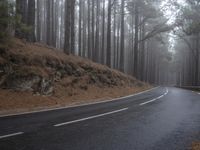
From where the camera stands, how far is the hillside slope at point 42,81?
14477mm

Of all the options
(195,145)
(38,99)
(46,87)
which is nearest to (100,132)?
(195,145)

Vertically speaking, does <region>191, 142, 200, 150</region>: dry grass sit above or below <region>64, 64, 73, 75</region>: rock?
below

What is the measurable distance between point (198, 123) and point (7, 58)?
10.7 metres

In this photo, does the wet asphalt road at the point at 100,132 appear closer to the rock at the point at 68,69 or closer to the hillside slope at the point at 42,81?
the hillside slope at the point at 42,81

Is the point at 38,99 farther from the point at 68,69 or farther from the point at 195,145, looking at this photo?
the point at 195,145

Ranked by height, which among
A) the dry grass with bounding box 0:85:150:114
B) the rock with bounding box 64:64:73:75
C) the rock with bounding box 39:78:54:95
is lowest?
the dry grass with bounding box 0:85:150:114

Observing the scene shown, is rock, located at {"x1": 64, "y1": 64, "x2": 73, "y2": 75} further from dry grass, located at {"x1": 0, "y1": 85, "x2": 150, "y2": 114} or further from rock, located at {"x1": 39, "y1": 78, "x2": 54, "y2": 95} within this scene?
rock, located at {"x1": 39, "y1": 78, "x2": 54, "y2": 95}

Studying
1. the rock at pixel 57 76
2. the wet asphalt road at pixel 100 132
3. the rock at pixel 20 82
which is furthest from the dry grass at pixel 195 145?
the rock at pixel 57 76

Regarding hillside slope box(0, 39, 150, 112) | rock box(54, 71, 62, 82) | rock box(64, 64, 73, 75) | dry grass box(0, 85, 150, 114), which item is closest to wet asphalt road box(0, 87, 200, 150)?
dry grass box(0, 85, 150, 114)

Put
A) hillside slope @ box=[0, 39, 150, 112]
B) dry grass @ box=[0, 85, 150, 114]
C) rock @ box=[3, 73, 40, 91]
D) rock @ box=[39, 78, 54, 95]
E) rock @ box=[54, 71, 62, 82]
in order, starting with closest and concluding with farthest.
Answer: dry grass @ box=[0, 85, 150, 114], hillside slope @ box=[0, 39, 150, 112], rock @ box=[3, 73, 40, 91], rock @ box=[39, 78, 54, 95], rock @ box=[54, 71, 62, 82]

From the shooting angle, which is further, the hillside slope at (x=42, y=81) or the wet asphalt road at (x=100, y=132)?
the hillside slope at (x=42, y=81)

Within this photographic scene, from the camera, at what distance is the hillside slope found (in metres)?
14.5

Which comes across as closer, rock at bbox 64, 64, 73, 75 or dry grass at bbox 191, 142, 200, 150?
dry grass at bbox 191, 142, 200, 150

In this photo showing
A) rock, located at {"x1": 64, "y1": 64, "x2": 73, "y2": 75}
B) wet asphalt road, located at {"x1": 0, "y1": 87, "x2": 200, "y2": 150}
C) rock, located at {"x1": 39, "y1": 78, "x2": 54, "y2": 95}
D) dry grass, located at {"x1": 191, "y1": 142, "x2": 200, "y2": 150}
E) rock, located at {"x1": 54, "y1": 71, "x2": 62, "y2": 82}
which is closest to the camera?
dry grass, located at {"x1": 191, "y1": 142, "x2": 200, "y2": 150}
